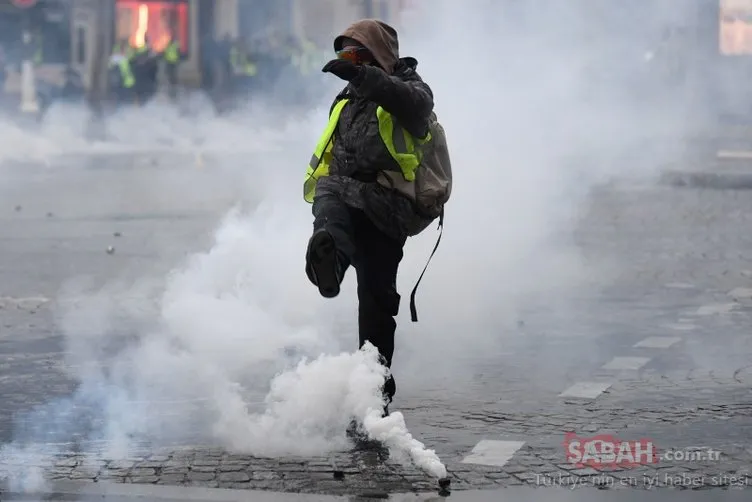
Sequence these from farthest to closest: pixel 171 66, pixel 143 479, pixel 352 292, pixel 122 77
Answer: pixel 171 66 < pixel 122 77 < pixel 352 292 < pixel 143 479

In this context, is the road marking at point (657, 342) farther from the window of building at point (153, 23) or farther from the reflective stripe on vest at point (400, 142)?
the window of building at point (153, 23)

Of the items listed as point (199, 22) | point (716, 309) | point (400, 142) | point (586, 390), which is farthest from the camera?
point (199, 22)

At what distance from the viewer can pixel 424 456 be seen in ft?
18.6

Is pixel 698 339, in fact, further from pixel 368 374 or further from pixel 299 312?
pixel 368 374

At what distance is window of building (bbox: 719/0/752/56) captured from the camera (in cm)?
2109

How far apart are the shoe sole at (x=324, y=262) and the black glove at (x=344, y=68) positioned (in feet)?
1.82

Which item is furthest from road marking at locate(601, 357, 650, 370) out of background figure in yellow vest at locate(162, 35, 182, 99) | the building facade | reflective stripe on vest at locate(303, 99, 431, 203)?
background figure in yellow vest at locate(162, 35, 182, 99)

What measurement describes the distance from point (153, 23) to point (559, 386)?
129ft

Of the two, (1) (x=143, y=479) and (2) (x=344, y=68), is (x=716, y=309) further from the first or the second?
(1) (x=143, y=479)

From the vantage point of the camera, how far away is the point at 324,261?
5914 mm

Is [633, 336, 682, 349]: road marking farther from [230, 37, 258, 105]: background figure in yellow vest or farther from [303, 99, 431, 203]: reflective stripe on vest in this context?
[230, 37, 258, 105]: background figure in yellow vest

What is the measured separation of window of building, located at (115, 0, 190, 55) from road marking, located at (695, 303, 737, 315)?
112ft

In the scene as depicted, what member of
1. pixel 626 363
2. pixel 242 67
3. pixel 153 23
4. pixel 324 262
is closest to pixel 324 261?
pixel 324 262

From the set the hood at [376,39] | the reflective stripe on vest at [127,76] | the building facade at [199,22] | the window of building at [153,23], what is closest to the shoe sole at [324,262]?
the hood at [376,39]
